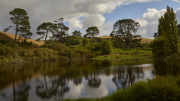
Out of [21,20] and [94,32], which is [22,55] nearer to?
[21,20]

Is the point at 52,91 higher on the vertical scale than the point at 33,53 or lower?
lower

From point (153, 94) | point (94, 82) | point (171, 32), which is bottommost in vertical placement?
point (94, 82)

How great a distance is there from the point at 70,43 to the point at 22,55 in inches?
1737

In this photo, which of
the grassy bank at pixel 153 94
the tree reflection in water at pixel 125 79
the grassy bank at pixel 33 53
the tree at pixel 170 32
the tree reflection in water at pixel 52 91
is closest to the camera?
the grassy bank at pixel 153 94

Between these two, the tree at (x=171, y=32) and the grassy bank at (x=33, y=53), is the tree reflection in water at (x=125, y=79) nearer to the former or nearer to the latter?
the tree at (x=171, y=32)

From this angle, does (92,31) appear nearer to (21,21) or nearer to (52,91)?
(21,21)

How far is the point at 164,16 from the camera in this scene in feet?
107

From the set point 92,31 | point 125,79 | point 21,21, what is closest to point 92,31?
point 92,31

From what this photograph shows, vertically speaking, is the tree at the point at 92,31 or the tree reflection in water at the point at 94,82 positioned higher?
the tree at the point at 92,31

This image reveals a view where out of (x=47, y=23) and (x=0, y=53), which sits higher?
(x=47, y=23)

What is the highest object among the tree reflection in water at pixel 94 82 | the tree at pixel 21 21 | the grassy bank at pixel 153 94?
the tree at pixel 21 21

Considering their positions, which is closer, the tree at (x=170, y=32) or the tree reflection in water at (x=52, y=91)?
the tree reflection in water at (x=52, y=91)

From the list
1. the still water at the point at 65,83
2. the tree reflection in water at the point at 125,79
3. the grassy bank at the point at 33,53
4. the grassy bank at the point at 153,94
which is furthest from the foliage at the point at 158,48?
the grassy bank at the point at 153,94

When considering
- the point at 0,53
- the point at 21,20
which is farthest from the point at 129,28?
the point at 0,53
